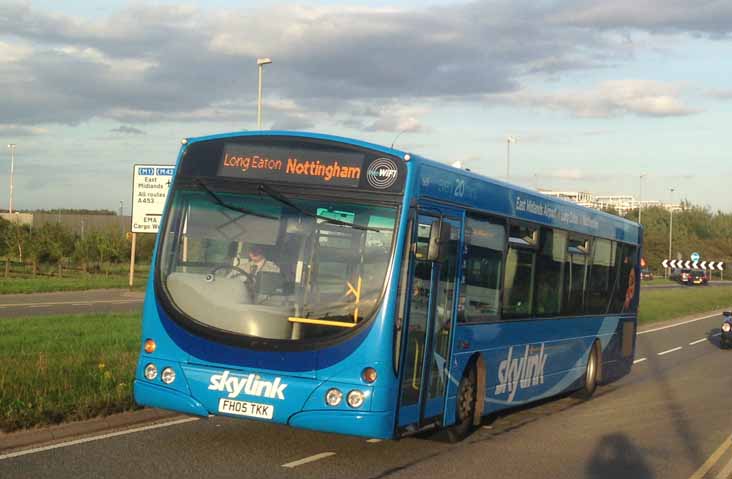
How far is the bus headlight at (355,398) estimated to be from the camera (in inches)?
326

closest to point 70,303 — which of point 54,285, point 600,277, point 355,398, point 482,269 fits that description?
point 54,285

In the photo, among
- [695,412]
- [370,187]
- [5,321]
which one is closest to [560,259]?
[695,412]

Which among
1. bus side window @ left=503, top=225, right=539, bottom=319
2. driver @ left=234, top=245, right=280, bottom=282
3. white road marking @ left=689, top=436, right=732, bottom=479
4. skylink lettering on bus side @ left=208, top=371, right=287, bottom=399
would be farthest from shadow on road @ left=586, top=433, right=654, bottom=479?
driver @ left=234, top=245, right=280, bottom=282

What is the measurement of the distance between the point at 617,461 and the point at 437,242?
3.15 metres

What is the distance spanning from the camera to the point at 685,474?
30.7ft

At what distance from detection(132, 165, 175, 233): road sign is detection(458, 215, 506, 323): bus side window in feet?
64.2

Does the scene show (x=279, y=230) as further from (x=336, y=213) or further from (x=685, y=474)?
(x=685, y=474)

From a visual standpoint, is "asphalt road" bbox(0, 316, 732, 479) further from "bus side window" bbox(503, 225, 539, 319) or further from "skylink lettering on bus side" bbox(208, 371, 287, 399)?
"bus side window" bbox(503, 225, 539, 319)

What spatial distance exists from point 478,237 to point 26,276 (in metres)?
45.6

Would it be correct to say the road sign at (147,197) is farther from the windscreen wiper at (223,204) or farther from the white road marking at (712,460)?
the white road marking at (712,460)

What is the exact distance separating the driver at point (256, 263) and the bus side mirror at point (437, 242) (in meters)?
1.39

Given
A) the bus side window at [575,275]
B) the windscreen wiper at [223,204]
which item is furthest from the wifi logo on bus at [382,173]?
the bus side window at [575,275]

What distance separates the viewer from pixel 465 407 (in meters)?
10.4

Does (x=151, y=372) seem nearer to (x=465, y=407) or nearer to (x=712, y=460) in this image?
(x=465, y=407)
